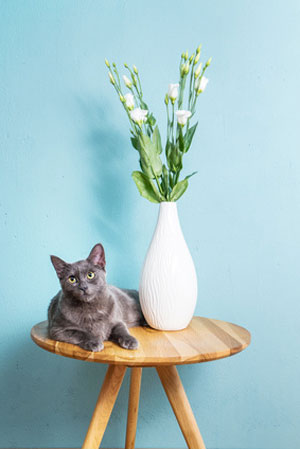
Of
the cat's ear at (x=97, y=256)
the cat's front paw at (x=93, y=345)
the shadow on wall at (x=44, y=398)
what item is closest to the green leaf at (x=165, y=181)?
the cat's ear at (x=97, y=256)

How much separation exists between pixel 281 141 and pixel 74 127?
745mm

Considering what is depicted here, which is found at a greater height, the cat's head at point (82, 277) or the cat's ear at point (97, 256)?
the cat's ear at point (97, 256)

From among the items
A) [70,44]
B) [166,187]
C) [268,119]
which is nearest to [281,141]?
[268,119]

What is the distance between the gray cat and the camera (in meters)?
0.92

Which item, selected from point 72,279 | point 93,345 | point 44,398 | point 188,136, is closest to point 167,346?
point 93,345

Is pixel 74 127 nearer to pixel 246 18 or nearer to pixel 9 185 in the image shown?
pixel 9 185

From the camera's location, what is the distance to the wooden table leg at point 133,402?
1.19 meters

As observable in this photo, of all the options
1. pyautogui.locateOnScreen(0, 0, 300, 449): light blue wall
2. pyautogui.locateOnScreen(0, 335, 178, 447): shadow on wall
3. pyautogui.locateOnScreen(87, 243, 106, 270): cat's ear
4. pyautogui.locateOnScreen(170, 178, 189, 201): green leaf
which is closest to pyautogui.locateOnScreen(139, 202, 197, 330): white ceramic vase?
pyautogui.locateOnScreen(170, 178, 189, 201): green leaf

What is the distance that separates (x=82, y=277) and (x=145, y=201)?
0.51 meters

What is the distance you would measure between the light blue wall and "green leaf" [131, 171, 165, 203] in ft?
0.87

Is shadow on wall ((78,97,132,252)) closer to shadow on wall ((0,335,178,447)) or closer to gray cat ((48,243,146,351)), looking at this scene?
gray cat ((48,243,146,351))

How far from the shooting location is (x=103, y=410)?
0.95 meters

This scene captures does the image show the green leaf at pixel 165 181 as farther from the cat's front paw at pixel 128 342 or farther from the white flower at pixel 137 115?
the cat's front paw at pixel 128 342

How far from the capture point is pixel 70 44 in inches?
54.1
